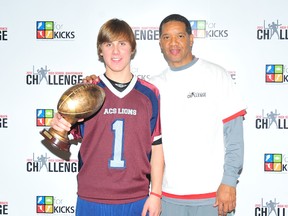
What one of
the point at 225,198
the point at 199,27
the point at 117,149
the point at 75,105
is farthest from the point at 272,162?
the point at 75,105

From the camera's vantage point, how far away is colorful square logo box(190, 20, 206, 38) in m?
2.56

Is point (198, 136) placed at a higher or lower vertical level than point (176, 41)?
lower

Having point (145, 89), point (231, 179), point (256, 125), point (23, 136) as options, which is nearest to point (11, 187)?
point (23, 136)

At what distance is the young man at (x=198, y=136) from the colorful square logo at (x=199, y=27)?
1.77 ft

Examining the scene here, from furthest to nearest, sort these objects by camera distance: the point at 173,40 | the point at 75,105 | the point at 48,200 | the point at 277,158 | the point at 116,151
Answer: the point at 48,200 < the point at 277,158 < the point at 173,40 < the point at 116,151 < the point at 75,105

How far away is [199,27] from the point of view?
2.57 m

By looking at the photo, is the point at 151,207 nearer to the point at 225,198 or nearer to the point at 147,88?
the point at 225,198

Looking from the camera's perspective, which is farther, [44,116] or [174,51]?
[44,116]

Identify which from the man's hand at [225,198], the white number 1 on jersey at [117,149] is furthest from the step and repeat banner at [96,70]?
the white number 1 on jersey at [117,149]

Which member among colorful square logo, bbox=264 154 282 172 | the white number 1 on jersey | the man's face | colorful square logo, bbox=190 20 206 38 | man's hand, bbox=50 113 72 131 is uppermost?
colorful square logo, bbox=190 20 206 38

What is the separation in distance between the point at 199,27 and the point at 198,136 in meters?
0.93

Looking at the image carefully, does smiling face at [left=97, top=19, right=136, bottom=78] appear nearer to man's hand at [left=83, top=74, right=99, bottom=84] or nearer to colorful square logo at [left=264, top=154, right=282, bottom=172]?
man's hand at [left=83, top=74, right=99, bottom=84]

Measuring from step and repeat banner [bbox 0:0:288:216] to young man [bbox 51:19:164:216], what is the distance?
750 mm

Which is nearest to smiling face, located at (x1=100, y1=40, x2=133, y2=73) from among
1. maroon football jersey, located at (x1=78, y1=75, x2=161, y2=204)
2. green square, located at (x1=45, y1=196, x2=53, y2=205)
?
maroon football jersey, located at (x1=78, y1=75, x2=161, y2=204)
